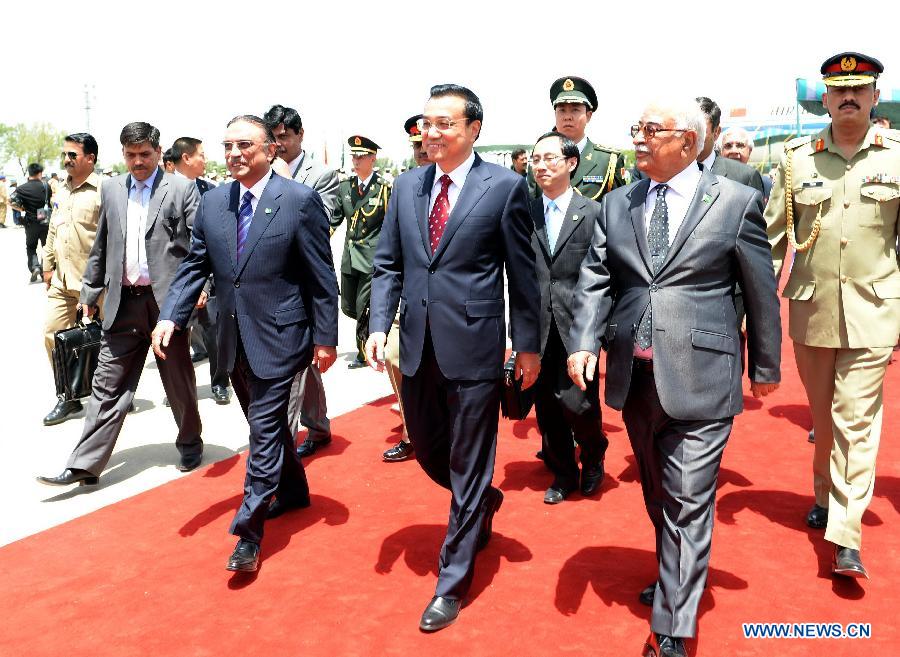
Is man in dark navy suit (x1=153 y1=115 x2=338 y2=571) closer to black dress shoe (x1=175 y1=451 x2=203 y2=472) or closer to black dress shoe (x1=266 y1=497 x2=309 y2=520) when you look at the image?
black dress shoe (x1=266 y1=497 x2=309 y2=520)

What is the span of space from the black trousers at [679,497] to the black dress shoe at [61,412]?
4924mm

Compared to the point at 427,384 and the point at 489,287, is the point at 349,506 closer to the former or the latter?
the point at 427,384

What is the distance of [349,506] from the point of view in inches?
190

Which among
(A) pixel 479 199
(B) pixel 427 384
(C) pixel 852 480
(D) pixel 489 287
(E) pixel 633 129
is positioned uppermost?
(E) pixel 633 129

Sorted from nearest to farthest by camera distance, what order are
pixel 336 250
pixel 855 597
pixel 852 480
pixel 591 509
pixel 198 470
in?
pixel 855 597 → pixel 852 480 → pixel 591 509 → pixel 198 470 → pixel 336 250

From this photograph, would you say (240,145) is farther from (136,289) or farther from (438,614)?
(438,614)

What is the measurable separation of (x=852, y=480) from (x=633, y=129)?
2004 millimetres

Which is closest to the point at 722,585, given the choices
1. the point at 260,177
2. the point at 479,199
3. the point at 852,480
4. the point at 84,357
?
the point at 852,480

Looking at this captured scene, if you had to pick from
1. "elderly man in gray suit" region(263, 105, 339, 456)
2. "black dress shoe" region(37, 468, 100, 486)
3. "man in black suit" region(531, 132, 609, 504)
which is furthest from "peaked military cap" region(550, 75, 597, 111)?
"black dress shoe" region(37, 468, 100, 486)

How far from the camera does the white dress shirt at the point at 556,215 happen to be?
4832 mm

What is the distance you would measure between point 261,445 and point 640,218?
2109 mm

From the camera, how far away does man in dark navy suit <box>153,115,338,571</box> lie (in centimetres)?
412

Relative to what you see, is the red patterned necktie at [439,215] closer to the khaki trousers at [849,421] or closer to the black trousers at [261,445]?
the black trousers at [261,445]

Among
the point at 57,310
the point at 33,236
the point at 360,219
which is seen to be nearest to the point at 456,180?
the point at 360,219
